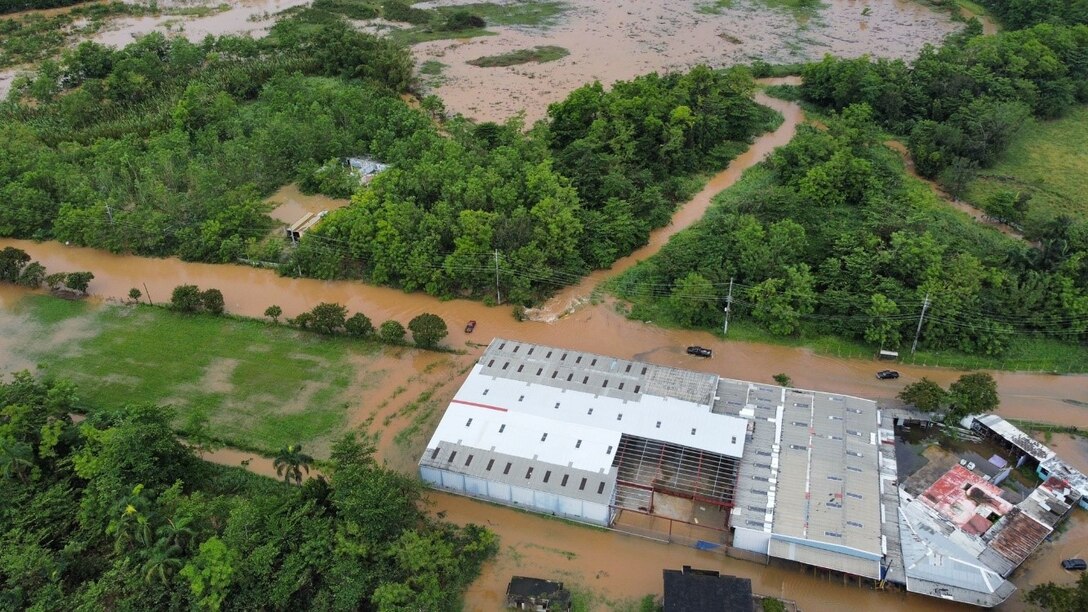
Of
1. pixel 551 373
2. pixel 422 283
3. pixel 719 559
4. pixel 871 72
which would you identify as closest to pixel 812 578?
pixel 719 559

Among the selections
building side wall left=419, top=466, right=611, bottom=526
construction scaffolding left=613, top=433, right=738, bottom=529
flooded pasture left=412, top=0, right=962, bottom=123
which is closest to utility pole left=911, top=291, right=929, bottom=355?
construction scaffolding left=613, top=433, right=738, bottom=529

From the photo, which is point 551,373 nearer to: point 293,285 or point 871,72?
point 293,285

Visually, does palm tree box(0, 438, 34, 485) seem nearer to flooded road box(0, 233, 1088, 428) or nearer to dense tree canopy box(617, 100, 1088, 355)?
flooded road box(0, 233, 1088, 428)

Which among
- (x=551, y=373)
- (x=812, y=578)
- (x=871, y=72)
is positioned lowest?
(x=812, y=578)

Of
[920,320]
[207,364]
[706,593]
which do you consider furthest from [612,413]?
[207,364]

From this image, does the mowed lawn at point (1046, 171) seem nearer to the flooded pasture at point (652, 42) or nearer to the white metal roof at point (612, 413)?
the flooded pasture at point (652, 42)

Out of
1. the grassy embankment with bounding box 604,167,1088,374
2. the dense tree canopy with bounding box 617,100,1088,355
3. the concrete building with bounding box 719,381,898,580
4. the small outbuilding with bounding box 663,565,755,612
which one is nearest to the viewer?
the small outbuilding with bounding box 663,565,755,612
